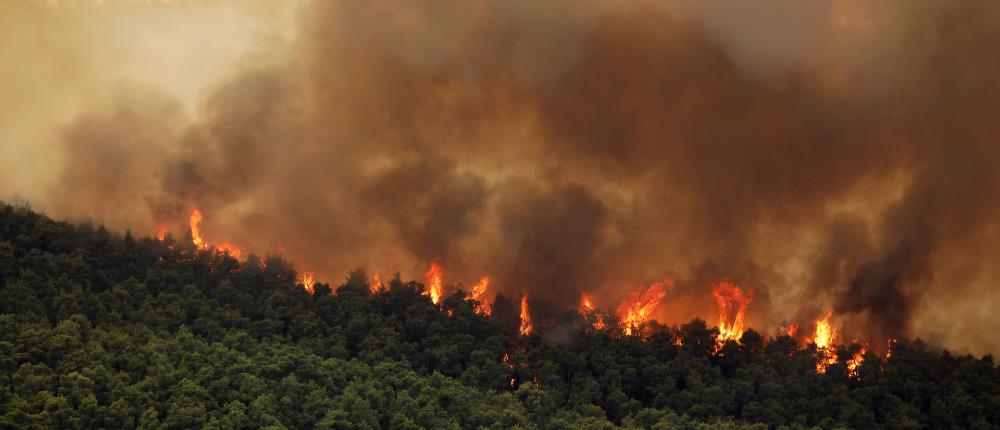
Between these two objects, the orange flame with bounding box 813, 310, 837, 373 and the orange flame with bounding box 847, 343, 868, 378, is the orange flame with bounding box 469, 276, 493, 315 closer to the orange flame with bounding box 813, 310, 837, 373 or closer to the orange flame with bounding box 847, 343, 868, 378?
the orange flame with bounding box 813, 310, 837, 373

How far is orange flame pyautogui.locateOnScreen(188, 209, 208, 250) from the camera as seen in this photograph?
8288 centimetres

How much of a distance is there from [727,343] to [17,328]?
36835mm

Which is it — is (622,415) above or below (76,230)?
below

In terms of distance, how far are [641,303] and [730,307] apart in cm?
532

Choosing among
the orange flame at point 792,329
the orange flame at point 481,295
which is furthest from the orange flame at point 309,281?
the orange flame at point 792,329

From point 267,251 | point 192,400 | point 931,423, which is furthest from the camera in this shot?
point 267,251

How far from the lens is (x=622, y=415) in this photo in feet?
230

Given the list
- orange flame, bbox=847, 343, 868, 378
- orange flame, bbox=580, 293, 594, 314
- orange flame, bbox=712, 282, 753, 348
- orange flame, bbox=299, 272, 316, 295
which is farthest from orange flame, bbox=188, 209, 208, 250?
orange flame, bbox=847, 343, 868, 378

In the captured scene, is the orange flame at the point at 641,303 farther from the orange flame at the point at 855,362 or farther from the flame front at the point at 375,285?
the flame front at the point at 375,285

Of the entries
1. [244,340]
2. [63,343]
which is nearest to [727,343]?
[244,340]

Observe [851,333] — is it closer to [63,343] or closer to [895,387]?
[895,387]

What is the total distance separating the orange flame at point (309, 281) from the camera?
259 ft

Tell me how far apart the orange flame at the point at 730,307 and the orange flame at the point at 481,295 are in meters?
13.6

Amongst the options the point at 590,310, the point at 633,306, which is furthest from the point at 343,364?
the point at 633,306
